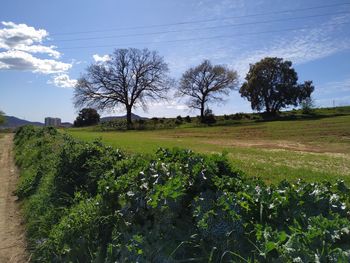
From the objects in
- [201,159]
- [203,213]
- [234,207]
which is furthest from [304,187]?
[201,159]

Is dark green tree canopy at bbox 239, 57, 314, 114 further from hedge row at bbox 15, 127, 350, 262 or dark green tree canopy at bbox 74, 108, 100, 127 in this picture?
hedge row at bbox 15, 127, 350, 262

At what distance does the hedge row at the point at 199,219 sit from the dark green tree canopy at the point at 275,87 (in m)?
63.8

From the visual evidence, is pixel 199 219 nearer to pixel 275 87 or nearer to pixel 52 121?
pixel 275 87

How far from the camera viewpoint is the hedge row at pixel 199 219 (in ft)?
10.00

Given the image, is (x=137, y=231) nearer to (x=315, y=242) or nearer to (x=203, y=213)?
(x=203, y=213)

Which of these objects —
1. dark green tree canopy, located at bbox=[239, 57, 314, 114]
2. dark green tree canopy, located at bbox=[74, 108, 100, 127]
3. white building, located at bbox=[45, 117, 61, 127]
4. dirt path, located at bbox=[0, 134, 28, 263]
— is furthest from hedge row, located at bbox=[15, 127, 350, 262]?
white building, located at bbox=[45, 117, 61, 127]

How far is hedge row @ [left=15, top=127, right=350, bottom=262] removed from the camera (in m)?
3.05

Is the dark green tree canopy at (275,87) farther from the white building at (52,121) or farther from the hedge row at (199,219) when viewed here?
the hedge row at (199,219)

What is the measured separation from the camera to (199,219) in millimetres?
3738

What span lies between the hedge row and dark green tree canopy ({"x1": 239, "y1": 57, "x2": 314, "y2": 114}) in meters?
63.8

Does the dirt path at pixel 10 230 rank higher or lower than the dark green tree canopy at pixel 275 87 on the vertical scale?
lower

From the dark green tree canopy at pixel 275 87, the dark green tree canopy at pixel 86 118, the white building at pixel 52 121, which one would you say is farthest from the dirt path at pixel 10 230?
the white building at pixel 52 121

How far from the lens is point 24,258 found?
5.83 metres

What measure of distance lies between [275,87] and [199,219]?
66377mm
